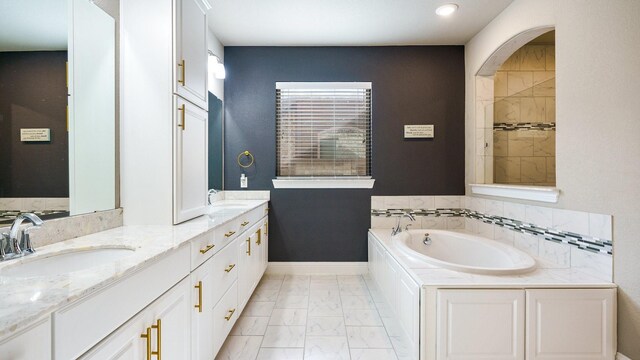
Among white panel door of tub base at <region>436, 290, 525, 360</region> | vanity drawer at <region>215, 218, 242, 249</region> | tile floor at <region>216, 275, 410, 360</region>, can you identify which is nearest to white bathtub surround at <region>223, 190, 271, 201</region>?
tile floor at <region>216, 275, 410, 360</region>

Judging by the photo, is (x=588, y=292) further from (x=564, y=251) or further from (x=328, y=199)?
(x=328, y=199)

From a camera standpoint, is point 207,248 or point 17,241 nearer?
point 17,241

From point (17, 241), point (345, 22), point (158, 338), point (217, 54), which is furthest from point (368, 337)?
point (217, 54)

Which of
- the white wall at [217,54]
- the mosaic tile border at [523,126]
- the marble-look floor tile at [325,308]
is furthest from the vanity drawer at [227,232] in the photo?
the mosaic tile border at [523,126]

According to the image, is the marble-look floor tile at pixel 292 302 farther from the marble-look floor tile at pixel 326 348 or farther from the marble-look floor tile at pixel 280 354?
the marble-look floor tile at pixel 280 354

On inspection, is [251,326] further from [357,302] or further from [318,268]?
[318,268]

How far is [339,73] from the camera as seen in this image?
3350 mm

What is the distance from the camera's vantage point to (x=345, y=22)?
110 inches

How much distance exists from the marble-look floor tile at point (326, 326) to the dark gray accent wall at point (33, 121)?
1743mm

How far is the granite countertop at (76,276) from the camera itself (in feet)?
2.06

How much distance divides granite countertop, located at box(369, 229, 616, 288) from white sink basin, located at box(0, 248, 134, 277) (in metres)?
1.53

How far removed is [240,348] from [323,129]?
226 centimetres

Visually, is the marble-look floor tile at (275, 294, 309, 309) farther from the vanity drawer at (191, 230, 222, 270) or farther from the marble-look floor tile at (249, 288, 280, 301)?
the vanity drawer at (191, 230, 222, 270)

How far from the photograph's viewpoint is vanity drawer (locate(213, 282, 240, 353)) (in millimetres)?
1703
